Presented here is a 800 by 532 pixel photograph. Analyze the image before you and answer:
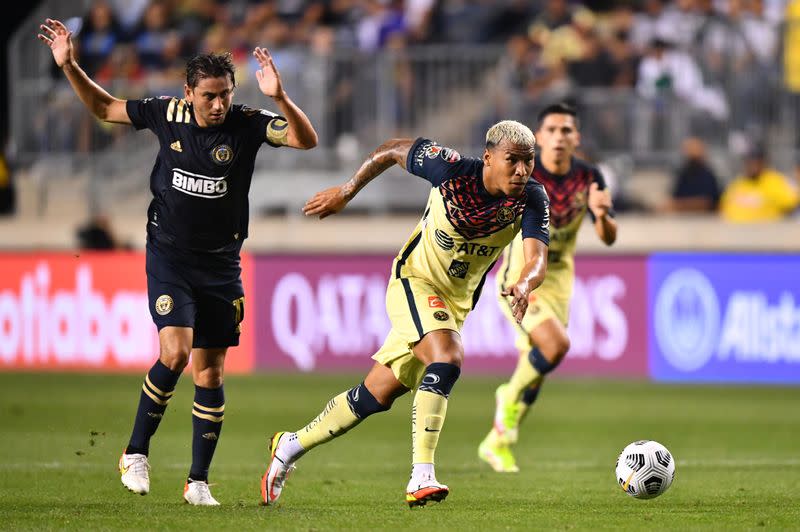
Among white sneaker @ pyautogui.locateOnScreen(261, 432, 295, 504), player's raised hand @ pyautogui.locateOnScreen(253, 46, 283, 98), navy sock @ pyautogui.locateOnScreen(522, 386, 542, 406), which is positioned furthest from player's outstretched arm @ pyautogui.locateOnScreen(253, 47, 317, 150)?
navy sock @ pyautogui.locateOnScreen(522, 386, 542, 406)

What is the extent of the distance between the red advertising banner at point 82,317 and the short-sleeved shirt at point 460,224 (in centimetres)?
976

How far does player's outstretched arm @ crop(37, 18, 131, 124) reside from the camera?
8.50 meters

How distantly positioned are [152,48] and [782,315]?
987cm

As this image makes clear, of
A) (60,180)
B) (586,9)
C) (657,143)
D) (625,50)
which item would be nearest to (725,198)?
(657,143)

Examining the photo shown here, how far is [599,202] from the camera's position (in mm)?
10414

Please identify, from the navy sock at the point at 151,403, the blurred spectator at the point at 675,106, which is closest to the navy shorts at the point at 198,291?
the navy sock at the point at 151,403

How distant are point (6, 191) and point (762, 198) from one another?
34.1 ft

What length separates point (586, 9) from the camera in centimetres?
2203


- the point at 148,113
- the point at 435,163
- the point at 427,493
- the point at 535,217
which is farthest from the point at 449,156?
the point at 427,493

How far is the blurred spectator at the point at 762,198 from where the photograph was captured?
1942cm

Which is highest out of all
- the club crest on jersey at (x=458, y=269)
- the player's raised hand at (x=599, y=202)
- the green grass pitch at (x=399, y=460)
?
the player's raised hand at (x=599, y=202)

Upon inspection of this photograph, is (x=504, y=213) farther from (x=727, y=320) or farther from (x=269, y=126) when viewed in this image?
(x=727, y=320)

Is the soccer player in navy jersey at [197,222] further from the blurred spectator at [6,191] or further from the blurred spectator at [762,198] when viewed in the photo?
the blurred spectator at [6,191]

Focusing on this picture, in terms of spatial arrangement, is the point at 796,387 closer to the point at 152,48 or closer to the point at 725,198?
the point at 725,198
